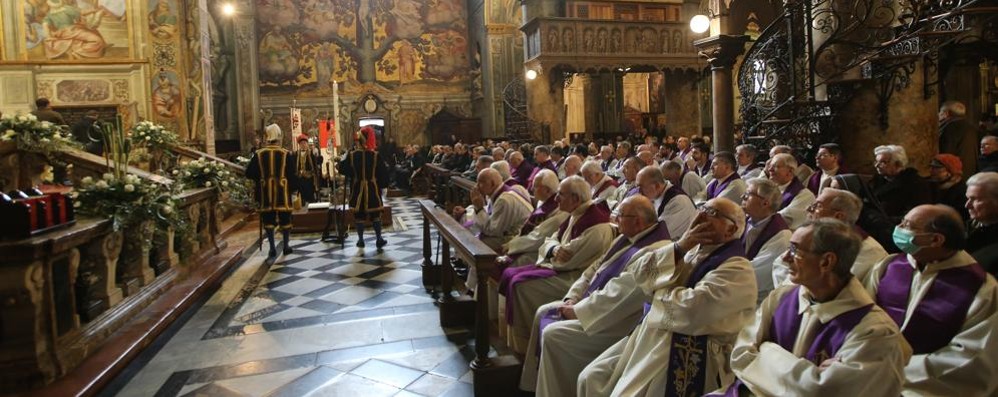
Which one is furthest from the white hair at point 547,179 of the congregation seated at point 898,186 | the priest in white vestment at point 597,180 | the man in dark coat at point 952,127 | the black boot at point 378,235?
the man in dark coat at point 952,127

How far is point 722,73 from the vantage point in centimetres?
841

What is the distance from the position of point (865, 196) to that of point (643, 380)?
2707 mm

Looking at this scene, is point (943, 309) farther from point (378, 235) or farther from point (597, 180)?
point (378, 235)

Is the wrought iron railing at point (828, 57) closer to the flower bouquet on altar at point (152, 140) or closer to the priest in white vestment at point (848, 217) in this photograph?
the priest in white vestment at point (848, 217)

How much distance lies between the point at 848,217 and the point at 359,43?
21625mm

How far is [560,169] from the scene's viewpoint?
10.9 metres

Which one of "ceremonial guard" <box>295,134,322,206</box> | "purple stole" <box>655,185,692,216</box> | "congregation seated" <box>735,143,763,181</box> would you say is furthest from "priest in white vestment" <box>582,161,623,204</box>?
"ceremonial guard" <box>295,134,322,206</box>

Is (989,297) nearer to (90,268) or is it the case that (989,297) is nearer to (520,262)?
(520,262)

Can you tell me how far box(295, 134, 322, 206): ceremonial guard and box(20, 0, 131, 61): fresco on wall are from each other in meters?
4.32

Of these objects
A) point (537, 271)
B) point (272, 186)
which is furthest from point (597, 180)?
point (272, 186)

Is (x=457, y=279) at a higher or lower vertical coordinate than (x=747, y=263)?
lower

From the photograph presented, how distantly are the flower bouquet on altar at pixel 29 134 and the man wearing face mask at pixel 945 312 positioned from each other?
22.9 feet

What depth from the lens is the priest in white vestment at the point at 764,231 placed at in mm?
3686

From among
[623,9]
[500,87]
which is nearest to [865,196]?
[623,9]
